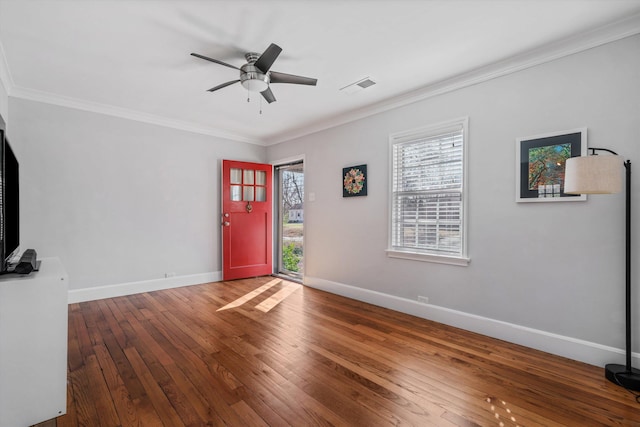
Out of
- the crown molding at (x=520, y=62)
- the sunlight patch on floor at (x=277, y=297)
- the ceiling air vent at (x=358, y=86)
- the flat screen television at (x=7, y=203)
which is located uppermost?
the ceiling air vent at (x=358, y=86)

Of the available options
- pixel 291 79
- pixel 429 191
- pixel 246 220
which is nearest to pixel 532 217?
pixel 429 191

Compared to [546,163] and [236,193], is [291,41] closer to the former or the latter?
[546,163]

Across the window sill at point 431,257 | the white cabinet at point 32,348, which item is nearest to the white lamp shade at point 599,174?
the window sill at point 431,257

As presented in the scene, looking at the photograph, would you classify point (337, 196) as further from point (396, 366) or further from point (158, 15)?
point (158, 15)

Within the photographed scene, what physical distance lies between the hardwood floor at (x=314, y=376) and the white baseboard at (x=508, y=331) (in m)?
0.08

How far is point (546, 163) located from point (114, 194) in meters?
5.02

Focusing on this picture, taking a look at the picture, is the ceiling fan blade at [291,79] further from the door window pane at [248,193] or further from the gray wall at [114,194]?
the door window pane at [248,193]

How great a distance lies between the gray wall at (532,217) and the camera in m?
2.29

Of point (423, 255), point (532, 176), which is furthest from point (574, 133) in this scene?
point (423, 255)

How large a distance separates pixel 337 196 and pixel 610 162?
2983 mm

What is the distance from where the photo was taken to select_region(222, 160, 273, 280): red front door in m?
5.15

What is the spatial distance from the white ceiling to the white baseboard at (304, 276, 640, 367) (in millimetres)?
2363

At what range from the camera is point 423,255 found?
3389mm

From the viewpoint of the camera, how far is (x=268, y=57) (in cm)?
239
